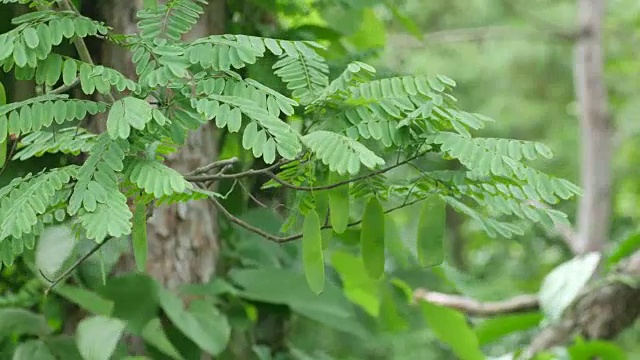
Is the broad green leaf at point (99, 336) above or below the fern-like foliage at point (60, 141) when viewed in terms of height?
below

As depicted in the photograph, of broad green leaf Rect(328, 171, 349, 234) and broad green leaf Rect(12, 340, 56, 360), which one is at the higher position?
broad green leaf Rect(328, 171, 349, 234)

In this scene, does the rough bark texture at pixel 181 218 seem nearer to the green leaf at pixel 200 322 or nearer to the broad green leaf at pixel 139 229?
the green leaf at pixel 200 322

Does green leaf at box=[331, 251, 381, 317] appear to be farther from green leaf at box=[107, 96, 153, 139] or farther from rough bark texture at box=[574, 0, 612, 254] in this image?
rough bark texture at box=[574, 0, 612, 254]

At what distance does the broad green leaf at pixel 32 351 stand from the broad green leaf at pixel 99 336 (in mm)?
56

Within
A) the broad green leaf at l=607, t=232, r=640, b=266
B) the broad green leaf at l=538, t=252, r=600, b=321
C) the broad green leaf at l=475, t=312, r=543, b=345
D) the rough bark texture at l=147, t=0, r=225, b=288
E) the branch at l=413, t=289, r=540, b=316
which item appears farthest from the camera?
the branch at l=413, t=289, r=540, b=316

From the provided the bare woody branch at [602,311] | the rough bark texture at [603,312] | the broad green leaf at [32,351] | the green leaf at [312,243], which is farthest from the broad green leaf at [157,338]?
the rough bark texture at [603,312]

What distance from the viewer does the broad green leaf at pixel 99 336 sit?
1180 mm

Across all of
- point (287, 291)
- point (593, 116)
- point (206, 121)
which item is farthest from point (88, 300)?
point (593, 116)

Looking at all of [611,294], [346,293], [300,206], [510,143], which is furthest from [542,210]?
[611,294]

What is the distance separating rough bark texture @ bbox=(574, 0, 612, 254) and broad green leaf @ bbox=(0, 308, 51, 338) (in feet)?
7.12

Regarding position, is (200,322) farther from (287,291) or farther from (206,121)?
(206,121)

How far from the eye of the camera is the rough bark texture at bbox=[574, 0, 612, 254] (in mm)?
3141

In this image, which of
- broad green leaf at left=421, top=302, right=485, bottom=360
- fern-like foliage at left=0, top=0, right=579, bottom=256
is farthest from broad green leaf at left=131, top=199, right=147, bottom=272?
broad green leaf at left=421, top=302, right=485, bottom=360

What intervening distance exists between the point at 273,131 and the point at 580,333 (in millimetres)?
1573
